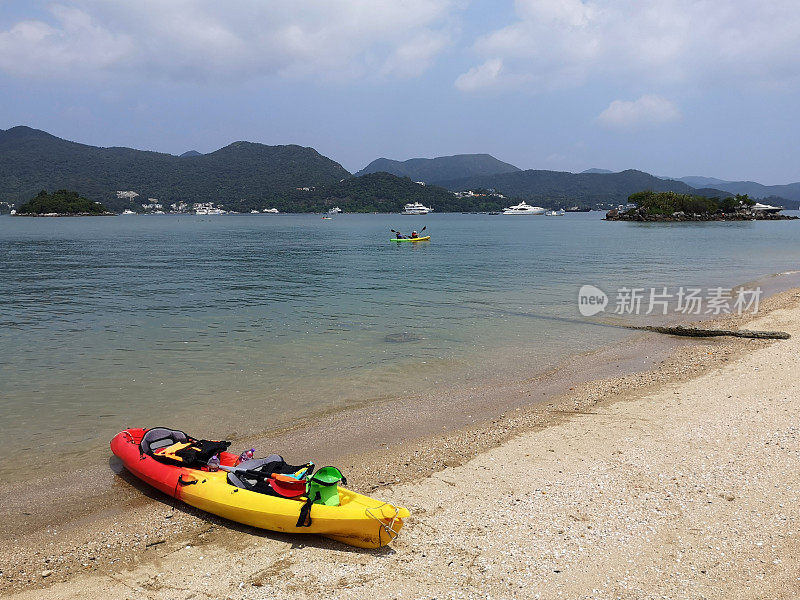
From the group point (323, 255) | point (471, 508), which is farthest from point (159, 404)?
point (323, 255)

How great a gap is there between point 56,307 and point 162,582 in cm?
2235

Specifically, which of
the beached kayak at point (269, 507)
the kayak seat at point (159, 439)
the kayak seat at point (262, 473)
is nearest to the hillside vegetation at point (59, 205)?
the kayak seat at point (159, 439)

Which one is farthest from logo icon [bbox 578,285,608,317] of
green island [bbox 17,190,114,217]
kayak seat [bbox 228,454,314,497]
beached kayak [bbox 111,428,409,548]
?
green island [bbox 17,190,114,217]

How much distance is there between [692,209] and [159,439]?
5726 inches

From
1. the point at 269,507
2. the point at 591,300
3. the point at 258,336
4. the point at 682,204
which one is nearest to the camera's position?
the point at 269,507

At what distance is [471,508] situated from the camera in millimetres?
7324

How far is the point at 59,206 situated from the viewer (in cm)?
17162

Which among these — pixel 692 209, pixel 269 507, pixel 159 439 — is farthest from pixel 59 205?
pixel 269 507

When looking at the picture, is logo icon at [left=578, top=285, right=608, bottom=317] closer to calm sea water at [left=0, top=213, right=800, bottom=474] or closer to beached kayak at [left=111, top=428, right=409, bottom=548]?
calm sea water at [left=0, top=213, right=800, bottom=474]

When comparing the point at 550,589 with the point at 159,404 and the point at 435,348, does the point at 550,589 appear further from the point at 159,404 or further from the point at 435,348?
the point at 435,348

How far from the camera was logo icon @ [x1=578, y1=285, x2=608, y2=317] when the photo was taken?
77.0 ft

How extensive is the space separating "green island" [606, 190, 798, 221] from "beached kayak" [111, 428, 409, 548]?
14238 cm

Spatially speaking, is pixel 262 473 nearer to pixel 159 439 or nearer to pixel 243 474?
pixel 243 474

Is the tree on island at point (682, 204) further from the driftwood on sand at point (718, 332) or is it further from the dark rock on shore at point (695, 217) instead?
the driftwood on sand at point (718, 332)
